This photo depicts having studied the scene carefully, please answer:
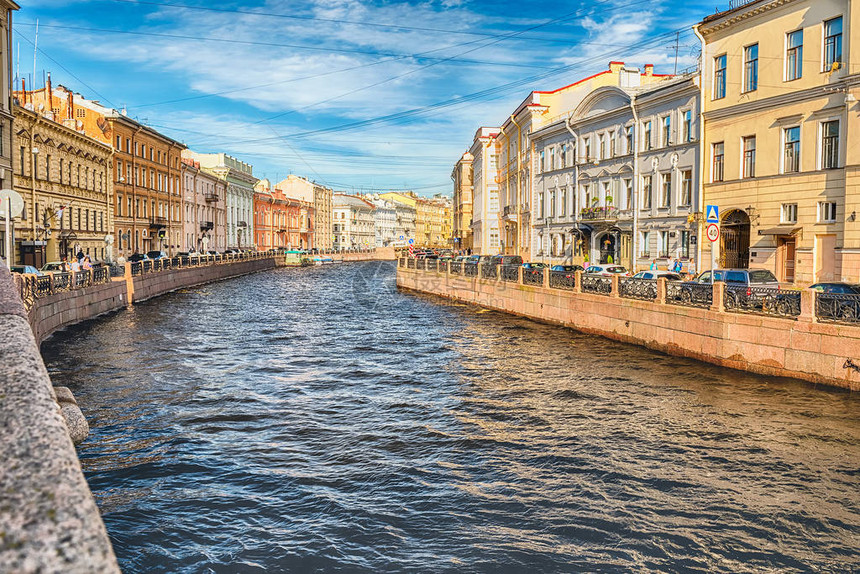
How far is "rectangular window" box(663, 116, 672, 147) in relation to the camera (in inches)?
1175

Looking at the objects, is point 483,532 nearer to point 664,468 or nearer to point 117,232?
point 664,468

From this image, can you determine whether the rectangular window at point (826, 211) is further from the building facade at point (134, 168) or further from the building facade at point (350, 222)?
the building facade at point (350, 222)

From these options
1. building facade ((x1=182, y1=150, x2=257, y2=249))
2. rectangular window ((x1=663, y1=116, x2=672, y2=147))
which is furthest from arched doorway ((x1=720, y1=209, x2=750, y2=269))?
building facade ((x1=182, y1=150, x2=257, y2=249))

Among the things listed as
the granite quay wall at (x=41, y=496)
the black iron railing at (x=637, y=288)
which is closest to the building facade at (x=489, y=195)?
the black iron railing at (x=637, y=288)

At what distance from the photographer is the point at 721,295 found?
15352mm

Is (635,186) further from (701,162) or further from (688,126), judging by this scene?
(701,162)

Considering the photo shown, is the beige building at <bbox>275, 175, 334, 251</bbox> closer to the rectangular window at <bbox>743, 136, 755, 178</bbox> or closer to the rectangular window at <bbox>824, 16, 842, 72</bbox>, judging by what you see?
the rectangular window at <bbox>743, 136, 755, 178</bbox>

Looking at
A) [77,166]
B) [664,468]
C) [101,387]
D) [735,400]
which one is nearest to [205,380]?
[101,387]

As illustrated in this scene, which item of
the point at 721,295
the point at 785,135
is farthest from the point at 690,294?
the point at 785,135

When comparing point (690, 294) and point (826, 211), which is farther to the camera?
point (826, 211)

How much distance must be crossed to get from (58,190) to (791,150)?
35.6 meters

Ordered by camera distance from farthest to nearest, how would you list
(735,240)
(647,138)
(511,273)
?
1. (647,138)
2. (511,273)
3. (735,240)

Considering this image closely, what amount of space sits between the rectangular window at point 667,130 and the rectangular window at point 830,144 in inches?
320

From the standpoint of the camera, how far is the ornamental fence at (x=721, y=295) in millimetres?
13045
